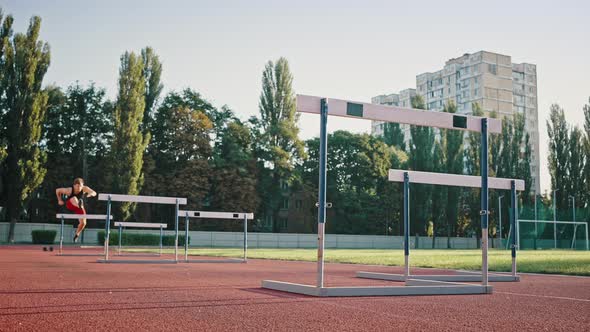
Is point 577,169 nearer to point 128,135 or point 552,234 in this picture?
point 552,234

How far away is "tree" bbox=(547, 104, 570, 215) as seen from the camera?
194 feet

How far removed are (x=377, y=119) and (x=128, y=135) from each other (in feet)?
130

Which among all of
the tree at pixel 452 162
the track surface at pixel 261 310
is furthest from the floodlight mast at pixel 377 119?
the tree at pixel 452 162

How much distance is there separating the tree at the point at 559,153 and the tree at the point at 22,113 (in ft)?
157

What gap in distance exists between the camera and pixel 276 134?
5241 centimetres

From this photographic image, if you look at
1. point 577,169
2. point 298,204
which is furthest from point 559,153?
point 298,204

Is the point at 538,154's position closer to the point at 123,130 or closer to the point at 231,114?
the point at 231,114

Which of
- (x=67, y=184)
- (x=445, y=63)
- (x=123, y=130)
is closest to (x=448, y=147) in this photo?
(x=123, y=130)

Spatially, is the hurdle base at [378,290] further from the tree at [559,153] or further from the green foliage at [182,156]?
the tree at [559,153]

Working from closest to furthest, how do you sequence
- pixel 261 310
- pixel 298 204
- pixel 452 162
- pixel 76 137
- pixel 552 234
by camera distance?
pixel 261 310
pixel 76 137
pixel 552 234
pixel 452 162
pixel 298 204

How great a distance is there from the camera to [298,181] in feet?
180

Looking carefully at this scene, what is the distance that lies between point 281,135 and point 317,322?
156 feet

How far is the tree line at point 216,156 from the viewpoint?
40.8m

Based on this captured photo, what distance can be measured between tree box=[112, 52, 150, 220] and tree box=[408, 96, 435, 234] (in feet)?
86.6
